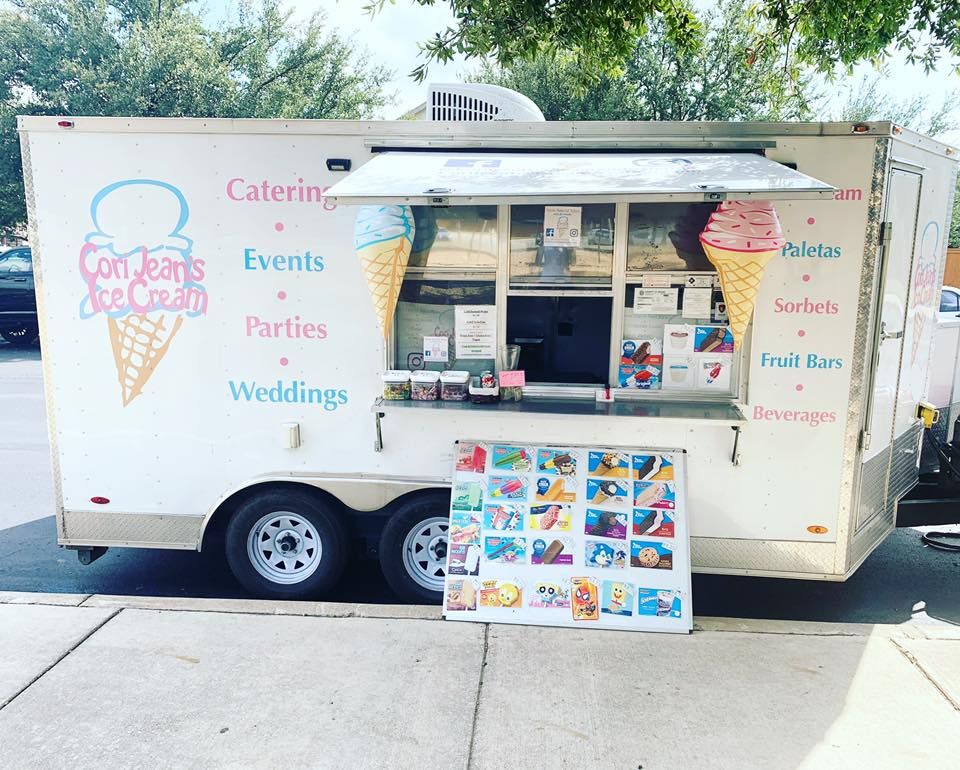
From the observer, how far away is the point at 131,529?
4.34m

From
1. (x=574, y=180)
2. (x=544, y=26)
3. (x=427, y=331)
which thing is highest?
(x=544, y=26)

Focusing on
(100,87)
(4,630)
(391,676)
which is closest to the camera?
(391,676)

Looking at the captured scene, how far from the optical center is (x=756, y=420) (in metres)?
3.97

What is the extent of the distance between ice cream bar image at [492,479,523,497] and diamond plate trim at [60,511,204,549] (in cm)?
171

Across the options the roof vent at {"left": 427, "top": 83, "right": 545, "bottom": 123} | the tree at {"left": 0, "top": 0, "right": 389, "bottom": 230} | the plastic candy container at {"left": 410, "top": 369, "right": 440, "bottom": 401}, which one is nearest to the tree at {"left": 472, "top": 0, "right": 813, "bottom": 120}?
the tree at {"left": 0, "top": 0, "right": 389, "bottom": 230}

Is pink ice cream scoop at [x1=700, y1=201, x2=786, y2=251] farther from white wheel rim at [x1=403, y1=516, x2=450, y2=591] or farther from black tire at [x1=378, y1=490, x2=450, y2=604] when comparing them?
white wheel rim at [x1=403, y1=516, x2=450, y2=591]

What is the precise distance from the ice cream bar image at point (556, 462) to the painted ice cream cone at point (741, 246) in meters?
1.10

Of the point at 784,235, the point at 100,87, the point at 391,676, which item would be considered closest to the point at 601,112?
the point at 100,87

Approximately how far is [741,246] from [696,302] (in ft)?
1.54

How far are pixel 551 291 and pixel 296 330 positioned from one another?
1.41 m

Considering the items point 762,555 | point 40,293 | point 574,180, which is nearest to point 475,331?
point 574,180

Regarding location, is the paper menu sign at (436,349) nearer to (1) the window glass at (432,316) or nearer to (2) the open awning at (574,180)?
(1) the window glass at (432,316)

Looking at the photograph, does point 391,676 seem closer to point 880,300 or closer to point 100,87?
point 880,300

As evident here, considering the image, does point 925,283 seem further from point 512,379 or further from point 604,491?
point 512,379
